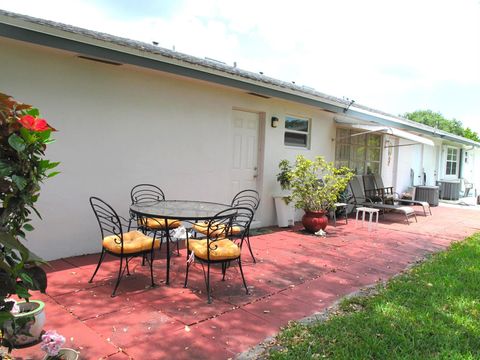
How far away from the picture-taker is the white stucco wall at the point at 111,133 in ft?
16.7

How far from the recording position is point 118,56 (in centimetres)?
511

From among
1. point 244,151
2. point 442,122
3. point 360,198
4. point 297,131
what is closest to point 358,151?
point 360,198

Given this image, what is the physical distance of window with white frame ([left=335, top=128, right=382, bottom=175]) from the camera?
11.0 metres

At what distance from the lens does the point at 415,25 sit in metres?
8.82

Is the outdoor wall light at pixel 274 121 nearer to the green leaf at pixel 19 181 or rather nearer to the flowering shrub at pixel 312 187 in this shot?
the flowering shrub at pixel 312 187

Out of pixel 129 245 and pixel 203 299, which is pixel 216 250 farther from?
pixel 129 245

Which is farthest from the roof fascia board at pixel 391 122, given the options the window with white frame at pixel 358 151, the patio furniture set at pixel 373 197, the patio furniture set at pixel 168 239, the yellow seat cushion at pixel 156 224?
the yellow seat cushion at pixel 156 224

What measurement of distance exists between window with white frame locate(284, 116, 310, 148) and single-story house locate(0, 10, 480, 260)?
1.7 inches

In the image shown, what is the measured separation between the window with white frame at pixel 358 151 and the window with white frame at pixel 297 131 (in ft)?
4.95

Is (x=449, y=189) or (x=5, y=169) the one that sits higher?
(x=5, y=169)

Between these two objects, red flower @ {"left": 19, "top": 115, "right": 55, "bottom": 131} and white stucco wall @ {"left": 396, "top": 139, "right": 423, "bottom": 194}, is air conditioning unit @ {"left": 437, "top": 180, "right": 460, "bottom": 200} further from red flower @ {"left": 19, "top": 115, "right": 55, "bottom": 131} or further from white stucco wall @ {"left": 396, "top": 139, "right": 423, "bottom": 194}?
red flower @ {"left": 19, "top": 115, "right": 55, "bottom": 131}

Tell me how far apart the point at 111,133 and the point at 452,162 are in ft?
68.4

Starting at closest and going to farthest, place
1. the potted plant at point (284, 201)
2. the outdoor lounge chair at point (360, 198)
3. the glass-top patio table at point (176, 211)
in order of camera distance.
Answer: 1. the glass-top patio table at point (176, 211)
2. the potted plant at point (284, 201)
3. the outdoor lounge chair at point (360, 198)

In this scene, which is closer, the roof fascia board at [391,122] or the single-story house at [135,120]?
the single-story house at [135,120]
